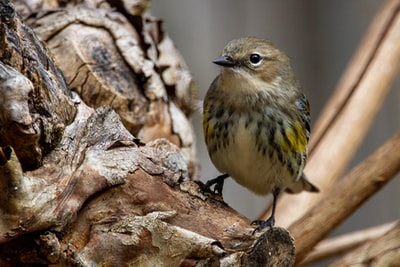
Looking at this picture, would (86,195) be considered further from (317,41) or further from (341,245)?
(317,41)

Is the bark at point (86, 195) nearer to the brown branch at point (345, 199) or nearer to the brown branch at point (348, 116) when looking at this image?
the brown branch at point (345, 199)

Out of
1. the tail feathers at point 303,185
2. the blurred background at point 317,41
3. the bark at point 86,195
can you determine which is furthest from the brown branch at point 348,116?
the blurred background at point 317,41

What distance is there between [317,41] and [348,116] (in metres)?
2.58

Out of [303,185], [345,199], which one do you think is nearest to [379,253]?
[345,199]

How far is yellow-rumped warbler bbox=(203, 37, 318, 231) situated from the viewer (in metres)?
2.61

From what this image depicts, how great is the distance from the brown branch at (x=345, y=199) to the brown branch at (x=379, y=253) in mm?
122

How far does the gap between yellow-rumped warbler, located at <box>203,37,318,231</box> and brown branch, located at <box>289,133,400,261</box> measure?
21cm

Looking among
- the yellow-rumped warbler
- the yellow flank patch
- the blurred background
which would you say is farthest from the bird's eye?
the blurred background

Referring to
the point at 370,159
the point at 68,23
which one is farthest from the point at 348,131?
the point at 68,23

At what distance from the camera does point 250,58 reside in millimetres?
2654

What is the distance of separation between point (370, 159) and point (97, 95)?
920 mm

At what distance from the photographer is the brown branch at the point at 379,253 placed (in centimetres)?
225

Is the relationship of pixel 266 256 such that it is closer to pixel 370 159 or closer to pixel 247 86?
pixel 370 159

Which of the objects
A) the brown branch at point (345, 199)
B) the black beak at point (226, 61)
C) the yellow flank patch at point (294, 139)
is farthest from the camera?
the yellow flank patch at point (294, 139)
